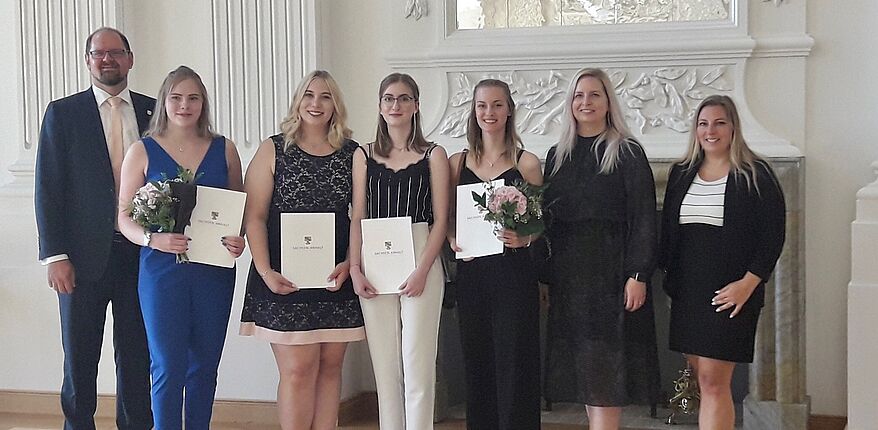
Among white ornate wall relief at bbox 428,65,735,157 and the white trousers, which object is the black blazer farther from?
white ornate wall relief at bbox 428,65,735,157

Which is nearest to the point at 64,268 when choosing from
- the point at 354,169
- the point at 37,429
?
the point at 354,169

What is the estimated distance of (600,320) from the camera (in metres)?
3.13

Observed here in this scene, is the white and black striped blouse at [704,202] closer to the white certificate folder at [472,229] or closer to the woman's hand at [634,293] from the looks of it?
the woman's hand at [634,293]

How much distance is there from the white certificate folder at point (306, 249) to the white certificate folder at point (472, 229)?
0.47 m

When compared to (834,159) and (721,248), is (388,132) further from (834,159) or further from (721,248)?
(834,159)

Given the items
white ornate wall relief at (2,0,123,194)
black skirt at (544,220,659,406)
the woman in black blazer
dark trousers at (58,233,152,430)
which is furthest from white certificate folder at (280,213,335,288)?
white ornate wall relief at (2,0,123,194)

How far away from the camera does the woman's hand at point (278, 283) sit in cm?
309

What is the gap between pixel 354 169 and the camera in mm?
3176

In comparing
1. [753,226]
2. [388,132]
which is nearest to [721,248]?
[753,226]

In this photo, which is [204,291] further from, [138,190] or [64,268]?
[64,268]

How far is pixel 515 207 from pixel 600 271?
0.43m

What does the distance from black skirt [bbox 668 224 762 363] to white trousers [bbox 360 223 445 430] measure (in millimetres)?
891

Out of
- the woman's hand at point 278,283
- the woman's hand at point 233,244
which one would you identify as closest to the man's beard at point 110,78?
the woman's hand at point 233,244

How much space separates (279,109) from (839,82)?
8.96 feet
